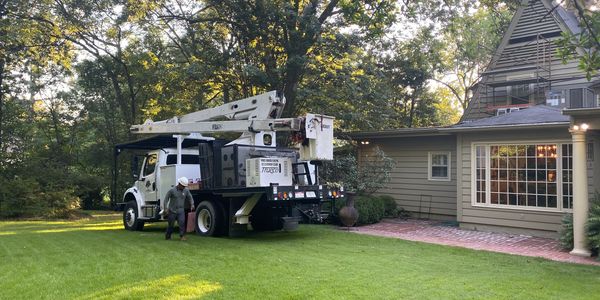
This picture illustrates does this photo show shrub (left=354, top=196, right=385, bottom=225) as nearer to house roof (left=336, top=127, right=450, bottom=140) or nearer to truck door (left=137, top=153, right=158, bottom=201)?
house roof (left=336, top=127, right=450, bottom=140)

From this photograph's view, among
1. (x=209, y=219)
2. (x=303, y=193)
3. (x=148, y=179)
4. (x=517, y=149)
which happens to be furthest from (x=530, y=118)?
(x=148, y=179)

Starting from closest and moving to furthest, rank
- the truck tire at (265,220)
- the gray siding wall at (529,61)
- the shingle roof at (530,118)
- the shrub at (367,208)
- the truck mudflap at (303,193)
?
the truck mudflap at (303,193) < the shingle roof at (530,118) < the truck tire at (265,220) < the shrub at (367,208) < the gray siding wall at (529,61)

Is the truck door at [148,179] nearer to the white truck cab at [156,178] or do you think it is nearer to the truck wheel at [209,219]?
the white truck cab at [156,178]

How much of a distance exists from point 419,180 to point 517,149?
14.2ft

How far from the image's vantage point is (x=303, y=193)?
10.4m

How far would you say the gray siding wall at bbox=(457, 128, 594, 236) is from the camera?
11242 mm

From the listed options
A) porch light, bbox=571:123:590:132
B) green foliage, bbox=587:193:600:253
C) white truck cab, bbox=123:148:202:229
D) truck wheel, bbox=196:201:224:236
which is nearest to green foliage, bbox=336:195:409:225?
truck wheel, bbox=196:201:224:236

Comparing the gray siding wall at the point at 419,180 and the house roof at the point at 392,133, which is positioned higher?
the house roof at the point at 392,133

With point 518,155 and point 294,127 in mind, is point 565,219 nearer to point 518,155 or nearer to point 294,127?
point 518,155

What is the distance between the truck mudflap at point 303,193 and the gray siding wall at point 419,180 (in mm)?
5317

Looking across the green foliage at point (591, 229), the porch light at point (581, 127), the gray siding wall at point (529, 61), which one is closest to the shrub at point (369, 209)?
the green foliage at point (591, 229)

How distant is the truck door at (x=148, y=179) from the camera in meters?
12.7

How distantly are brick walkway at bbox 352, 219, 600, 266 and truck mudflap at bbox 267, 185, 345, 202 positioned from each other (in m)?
1.95

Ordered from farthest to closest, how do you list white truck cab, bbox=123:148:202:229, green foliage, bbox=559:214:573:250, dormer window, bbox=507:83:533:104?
dormer window, bbox=507:83:533:104 → white truck cab, bbox=123:148:202:229 → green foliage, bbox=559:214:573:250
